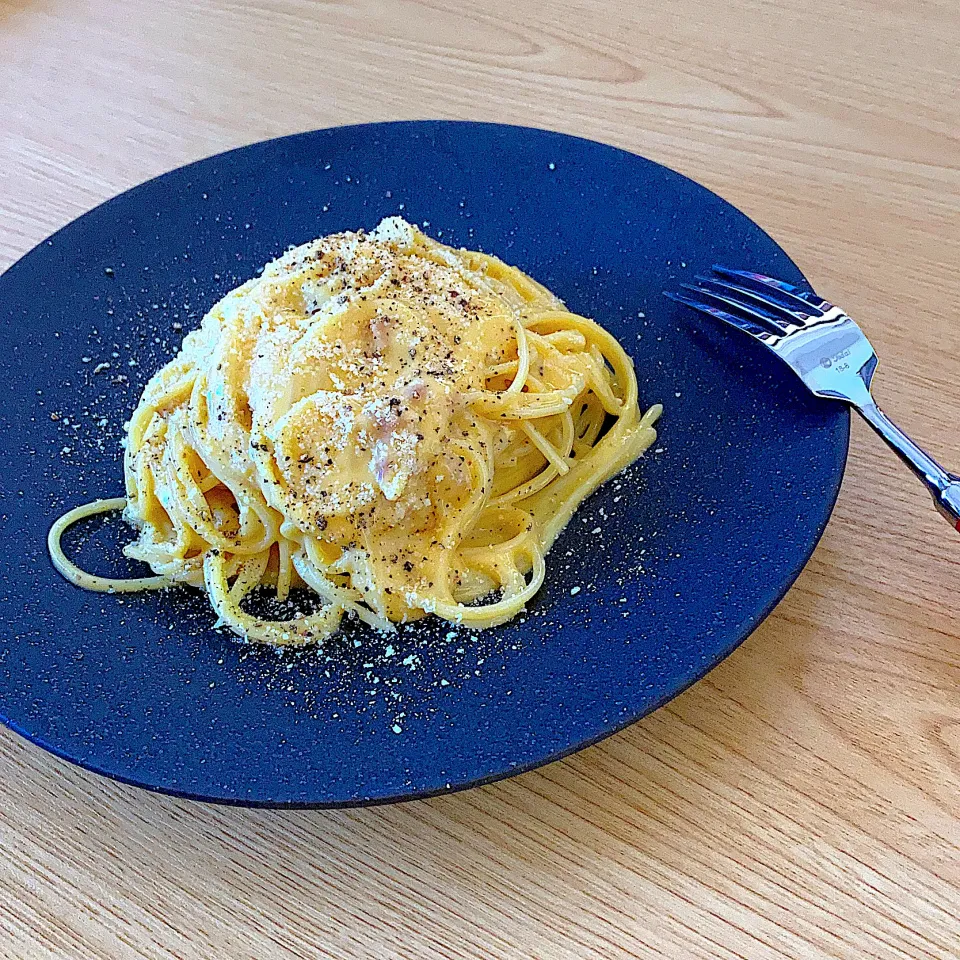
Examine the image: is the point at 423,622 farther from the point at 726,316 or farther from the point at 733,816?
the point at 726,316

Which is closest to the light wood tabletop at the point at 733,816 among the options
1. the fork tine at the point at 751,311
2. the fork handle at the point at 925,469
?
the fork handle at the point at 925,469

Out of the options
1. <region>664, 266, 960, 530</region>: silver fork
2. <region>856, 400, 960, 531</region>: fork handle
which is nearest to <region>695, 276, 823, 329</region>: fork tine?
<region>664, 266, 960, 530</region>: silver fork

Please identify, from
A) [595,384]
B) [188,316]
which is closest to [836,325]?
[595,384]

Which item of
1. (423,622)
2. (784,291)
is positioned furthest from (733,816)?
(784,291)

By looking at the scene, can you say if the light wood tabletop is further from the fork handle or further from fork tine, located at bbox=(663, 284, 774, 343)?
fork tine, located at bbox=(663, 284, 774, 343)

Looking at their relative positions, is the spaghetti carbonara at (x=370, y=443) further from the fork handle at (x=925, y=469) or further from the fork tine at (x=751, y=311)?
the fork handle at (x=925, y=469)

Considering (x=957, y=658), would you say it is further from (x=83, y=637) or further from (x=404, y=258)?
(x=83, y=637)

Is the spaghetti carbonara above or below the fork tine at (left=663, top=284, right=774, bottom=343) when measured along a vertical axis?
below
